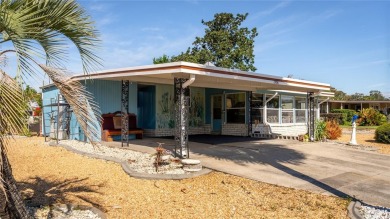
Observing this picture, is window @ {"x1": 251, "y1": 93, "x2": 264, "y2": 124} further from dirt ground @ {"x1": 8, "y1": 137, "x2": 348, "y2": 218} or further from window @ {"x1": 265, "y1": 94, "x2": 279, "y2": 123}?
dirt ground @ {"x1": 8, "y1": 137, "x2": 348, "y2": 218}

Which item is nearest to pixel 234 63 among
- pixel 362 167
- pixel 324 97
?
pixel 324 97

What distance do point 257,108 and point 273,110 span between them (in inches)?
45.6

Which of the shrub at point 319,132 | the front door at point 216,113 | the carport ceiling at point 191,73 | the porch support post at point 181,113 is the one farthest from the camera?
the front door at point 216,113

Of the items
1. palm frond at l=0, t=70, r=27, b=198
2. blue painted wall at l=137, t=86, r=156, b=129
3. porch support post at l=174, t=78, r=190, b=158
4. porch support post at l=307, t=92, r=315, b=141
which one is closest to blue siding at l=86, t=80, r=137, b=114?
blue painted wall at l=137, t=86, r=156, b=129

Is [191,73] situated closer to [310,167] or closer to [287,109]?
[310,167]

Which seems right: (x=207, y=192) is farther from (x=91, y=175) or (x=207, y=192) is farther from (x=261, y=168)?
(x=91, y=175)

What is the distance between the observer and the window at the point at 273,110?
16.8 metres

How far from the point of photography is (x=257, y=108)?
16422 millimetres

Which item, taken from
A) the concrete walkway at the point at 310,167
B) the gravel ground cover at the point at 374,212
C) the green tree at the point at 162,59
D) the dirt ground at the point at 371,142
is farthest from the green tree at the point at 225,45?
the gravel ground cover at the point at 374,212

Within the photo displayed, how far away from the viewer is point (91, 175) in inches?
300

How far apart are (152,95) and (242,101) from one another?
4757 millimetres

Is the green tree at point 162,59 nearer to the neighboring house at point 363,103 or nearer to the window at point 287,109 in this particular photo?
the window at point 287,109

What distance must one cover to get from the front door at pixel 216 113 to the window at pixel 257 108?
1.92 metres

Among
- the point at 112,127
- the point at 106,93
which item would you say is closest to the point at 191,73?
the point at 106,93
